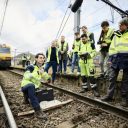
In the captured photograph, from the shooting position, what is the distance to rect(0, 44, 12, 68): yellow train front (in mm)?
26186

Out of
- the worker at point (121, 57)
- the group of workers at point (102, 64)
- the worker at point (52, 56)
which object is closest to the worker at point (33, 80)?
the group of workers at point (102, 64)

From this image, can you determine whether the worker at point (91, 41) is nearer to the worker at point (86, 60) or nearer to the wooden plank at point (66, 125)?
the worker at point (86, 60)

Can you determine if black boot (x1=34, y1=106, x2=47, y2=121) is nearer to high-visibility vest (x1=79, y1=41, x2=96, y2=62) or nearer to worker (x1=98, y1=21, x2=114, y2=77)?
worker (x1=98, y1=21, x2=114, y2=77)

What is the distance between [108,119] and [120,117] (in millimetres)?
280

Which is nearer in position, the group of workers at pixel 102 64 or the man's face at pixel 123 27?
the group of workers at pixel 102 64

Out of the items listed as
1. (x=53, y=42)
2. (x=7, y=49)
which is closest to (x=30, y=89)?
(x=53, y=42)

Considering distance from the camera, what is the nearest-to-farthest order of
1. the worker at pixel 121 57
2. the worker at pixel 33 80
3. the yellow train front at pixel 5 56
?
the worker at pixel 33 80 → the worker at pixel 121 57 → the yellow train front at pixel 5 56

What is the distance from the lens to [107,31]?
8000 mm

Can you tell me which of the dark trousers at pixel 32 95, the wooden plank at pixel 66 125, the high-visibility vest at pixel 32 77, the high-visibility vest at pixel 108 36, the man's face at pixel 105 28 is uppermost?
the man's face at pixel 105 28

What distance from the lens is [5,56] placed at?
87.4 feet

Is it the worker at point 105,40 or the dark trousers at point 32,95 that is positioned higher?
the worker at point 105,40

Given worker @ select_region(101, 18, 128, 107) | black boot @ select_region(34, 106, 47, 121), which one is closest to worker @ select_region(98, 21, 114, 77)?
worker @ select_region(101, 18, 128, 107)

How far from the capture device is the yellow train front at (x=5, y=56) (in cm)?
2619

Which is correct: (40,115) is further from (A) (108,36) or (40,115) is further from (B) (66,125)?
(A) (108,36)
